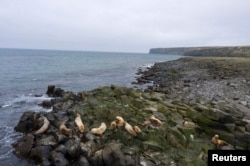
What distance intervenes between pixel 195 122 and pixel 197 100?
30.7 feet

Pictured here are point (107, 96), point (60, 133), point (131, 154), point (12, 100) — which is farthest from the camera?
point (12, 100)

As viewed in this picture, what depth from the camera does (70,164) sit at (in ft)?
49.5

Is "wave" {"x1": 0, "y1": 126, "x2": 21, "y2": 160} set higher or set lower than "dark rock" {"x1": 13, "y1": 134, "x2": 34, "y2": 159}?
lower

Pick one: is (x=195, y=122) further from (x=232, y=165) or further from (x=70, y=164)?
(x=70, y=164)

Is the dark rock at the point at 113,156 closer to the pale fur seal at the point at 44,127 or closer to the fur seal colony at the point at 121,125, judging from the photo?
the fur seal colony at the point at 121,125

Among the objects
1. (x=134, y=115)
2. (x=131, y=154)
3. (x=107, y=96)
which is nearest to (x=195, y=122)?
(x=134, y=115)

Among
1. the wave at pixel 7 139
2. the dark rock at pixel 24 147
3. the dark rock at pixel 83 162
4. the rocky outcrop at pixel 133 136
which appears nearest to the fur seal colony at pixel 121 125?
the rocky outcrop at pixel 133 136

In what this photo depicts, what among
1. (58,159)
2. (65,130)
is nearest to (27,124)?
(65,130)

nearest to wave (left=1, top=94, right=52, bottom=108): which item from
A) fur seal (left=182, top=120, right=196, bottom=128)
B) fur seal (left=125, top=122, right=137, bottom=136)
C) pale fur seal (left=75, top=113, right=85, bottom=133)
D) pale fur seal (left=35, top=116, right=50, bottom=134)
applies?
pale fur seal (left=35, top=116, right=50, bottom=134)

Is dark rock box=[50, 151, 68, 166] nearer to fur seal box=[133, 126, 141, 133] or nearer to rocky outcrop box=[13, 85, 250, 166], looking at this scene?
rocky outcrop box=[13, 85, 250, 166]

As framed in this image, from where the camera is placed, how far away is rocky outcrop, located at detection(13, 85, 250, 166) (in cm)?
1461

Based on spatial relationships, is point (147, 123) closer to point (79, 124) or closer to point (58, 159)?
point (79, 124)

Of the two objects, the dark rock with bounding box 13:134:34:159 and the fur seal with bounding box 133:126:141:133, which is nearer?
the fur seal with bounding box 133:126:141:133

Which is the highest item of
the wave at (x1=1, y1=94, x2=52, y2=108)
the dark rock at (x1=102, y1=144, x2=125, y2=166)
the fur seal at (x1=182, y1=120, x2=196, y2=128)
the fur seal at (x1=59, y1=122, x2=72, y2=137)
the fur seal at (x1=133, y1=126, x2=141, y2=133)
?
the fur seal at (x1=133, y1=126, x2=141, y2=133)
